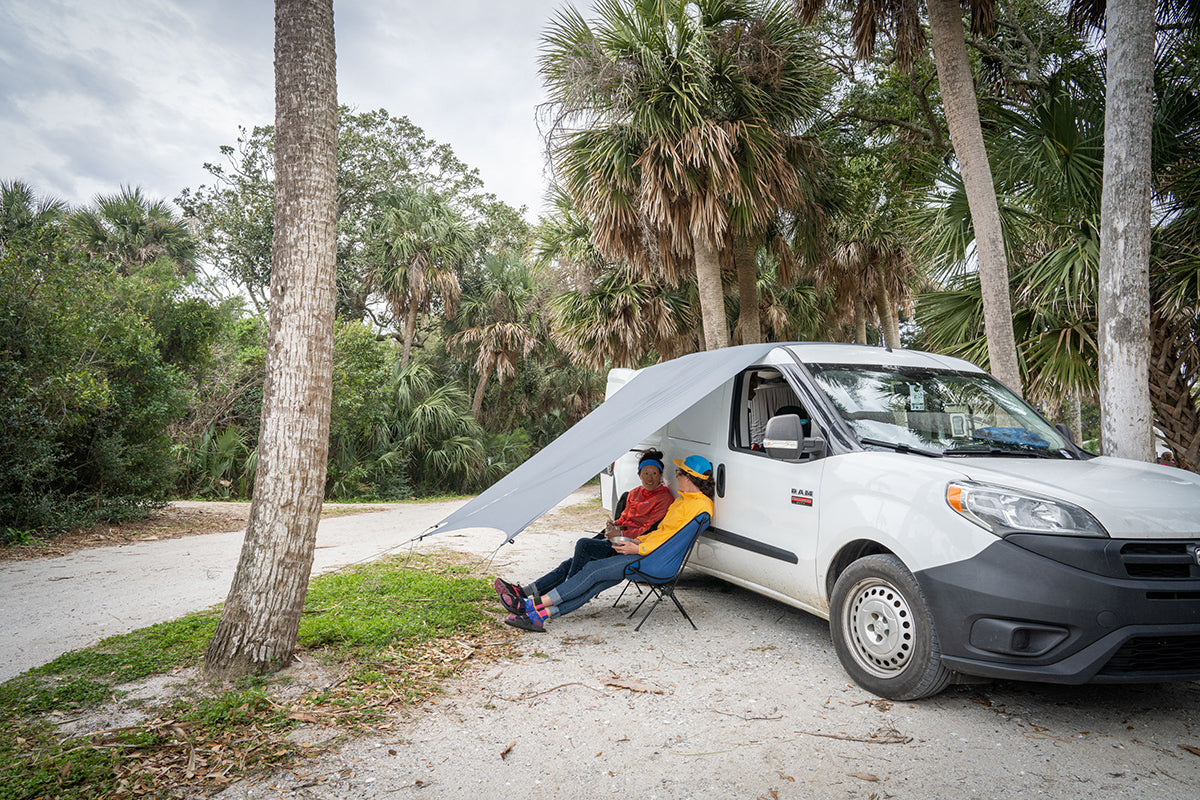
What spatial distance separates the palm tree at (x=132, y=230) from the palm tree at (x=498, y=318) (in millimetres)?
8477

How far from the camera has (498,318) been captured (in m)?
22.0

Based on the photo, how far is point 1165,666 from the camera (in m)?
3.13

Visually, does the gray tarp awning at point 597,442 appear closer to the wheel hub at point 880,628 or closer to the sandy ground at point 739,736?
the sandy ground at point 739,736

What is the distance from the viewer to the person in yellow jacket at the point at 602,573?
5.01 m

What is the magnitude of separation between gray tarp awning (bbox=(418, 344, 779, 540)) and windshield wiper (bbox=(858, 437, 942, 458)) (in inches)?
48.2

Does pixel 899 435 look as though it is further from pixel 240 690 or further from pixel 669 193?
pixel 669 193

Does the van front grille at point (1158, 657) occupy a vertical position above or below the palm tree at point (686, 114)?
below

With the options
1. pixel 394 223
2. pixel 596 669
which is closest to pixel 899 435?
pixel 596 669

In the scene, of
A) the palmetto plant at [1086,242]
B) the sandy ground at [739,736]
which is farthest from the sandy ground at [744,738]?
the palmetto plant at [1086,242]

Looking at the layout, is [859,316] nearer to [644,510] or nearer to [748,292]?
[748,292]

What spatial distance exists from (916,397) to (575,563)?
9.25 ft

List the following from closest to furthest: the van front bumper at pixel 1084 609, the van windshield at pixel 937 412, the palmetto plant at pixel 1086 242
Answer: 1. the van front bumper at pixel 1084 609
2. the van windshield at pixel 937 412
3. the palmetto plant at pixel 1086 242

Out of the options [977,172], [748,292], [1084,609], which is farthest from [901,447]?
[748,292]

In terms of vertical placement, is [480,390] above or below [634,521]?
above
